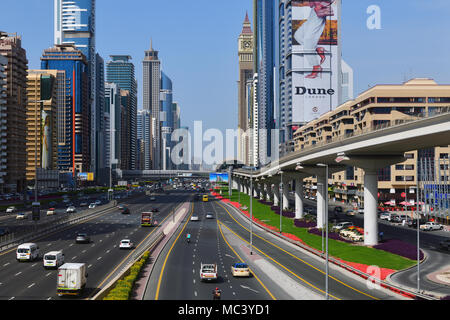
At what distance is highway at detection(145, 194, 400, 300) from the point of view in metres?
32.9

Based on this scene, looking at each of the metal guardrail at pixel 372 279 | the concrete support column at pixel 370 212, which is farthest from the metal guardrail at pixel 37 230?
the concrete support column at pixel 370 212

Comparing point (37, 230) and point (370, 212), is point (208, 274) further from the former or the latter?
point (37, 230)

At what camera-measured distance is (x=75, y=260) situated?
158ft

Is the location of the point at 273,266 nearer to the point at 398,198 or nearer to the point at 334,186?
the point at 398,198

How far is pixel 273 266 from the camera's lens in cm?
4506

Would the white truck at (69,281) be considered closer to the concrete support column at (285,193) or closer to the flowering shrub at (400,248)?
the flowering shrub at (400,248)

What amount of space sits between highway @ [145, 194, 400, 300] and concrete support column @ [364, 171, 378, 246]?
352 inches

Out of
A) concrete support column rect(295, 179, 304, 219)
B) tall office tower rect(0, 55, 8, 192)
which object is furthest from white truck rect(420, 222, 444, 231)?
tall office tower rect(0, 55, 8, 192)

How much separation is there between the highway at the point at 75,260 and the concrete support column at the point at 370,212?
2796 cm

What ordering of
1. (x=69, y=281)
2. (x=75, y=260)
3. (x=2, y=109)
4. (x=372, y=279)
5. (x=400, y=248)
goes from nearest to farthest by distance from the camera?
(x=69, y=281) → (x=372, y=279) → (x=75, y=260) → (x=400, y=248) → (x=2, y=109)

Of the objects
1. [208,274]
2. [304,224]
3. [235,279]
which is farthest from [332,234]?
[208,274]

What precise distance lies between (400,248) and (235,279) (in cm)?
2361

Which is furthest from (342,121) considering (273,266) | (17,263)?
(17,263)
